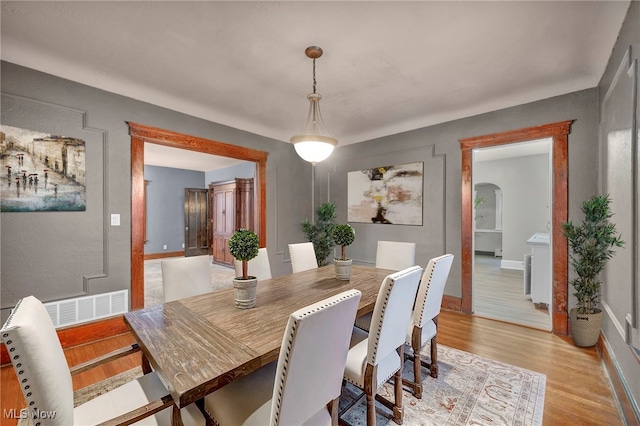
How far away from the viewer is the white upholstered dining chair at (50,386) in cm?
83

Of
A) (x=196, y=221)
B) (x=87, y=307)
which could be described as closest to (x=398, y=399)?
(x=87, y=307)

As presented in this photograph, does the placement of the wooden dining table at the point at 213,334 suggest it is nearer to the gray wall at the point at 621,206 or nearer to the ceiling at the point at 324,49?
the gray wall at the point at 621,206

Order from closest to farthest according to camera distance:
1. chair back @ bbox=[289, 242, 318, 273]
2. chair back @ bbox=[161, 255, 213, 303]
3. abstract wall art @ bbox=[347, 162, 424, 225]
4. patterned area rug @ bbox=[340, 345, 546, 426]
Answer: patterned area rug @ bbox=[340, 345, 546, 426], chair back @ bbox=[161, 255, 213, 303], chair back @ bbox=[289, 242, 318, 273], abstract wall art @ bbox=[347, 162, 424, 225]

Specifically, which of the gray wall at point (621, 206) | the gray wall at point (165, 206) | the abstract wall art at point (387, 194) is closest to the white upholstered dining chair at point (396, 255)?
the abstract wall art at point (387, 194)

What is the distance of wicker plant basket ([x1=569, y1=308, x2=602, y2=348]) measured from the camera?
8.20 ft

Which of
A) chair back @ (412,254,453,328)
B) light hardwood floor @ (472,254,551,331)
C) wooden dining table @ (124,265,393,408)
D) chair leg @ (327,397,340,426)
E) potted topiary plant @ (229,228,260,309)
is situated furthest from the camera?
light hardwood floor @ (472,254,551,331)

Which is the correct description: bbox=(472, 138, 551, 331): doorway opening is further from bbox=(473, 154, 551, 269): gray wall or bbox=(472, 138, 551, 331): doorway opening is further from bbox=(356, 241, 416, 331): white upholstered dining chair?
bbox=(356, 241, 416, 331): white upholstered dining chair

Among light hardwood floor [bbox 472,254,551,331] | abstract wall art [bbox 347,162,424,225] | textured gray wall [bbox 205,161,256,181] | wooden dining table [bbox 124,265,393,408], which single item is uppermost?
textured gray wall [bbox 205,161,256,181]

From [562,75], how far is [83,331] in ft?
17.6

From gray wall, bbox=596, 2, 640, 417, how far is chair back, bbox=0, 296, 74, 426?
9.03 feet

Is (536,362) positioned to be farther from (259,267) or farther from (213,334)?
(213,334)

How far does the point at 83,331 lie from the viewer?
2613mm

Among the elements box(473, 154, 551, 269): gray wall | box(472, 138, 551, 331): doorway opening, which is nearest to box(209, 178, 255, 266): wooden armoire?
box(472, 138, 551, 331): doorway opening

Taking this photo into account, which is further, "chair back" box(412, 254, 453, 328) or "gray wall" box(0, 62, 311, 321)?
"gray wall" box(0, 62, 311, 321)
